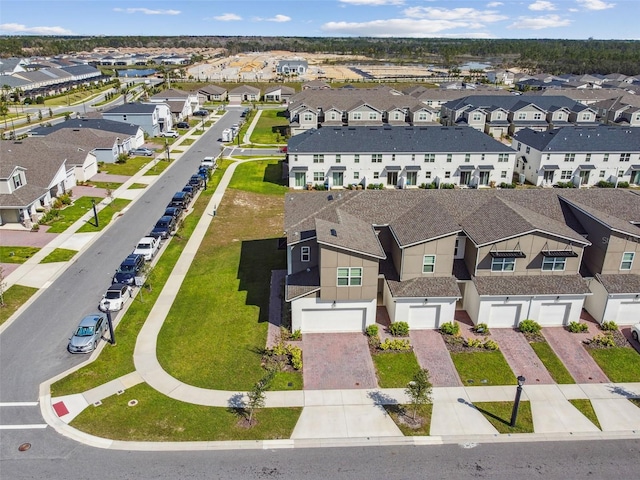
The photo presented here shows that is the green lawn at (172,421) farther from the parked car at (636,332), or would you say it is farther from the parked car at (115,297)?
the parked car at (636,332)

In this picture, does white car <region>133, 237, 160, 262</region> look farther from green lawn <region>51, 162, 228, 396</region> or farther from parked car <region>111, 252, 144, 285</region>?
green lawn <region>51, 162, 228, 396</region>

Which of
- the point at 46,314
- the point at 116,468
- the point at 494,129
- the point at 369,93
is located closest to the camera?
the point at 116,468

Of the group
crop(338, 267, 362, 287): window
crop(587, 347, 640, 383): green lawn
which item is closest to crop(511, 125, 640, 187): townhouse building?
crop(587, 347, 640, 383): green lawn

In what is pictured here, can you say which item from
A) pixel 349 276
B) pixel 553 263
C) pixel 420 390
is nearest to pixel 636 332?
pixel 553 263

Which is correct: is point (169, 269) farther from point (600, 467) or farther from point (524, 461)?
point (600, 467)

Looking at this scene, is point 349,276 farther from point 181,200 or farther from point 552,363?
point 181,200

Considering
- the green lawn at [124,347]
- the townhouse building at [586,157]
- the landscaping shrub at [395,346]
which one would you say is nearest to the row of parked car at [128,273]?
the green lawn at [124,347]

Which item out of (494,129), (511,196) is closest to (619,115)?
(494,129)
